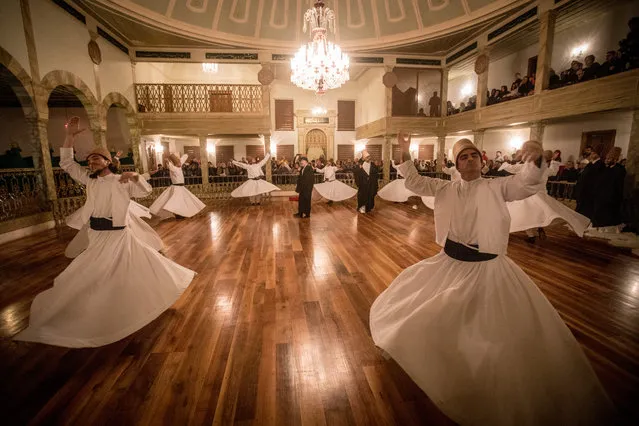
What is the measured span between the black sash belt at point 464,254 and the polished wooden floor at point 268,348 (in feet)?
3.07

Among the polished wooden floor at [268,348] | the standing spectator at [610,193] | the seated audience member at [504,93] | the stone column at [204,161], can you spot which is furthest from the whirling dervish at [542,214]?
the stone column at [204,161]

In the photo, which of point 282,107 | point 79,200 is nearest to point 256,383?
point 79,200

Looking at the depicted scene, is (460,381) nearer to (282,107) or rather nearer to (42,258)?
(42,258)

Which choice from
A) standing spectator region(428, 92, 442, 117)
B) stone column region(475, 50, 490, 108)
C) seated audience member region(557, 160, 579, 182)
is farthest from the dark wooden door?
standing spectator region(428, 92, 442, 117)

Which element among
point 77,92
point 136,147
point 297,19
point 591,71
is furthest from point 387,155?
point 77,92

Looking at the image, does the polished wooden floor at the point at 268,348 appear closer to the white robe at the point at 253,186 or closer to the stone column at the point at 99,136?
the stone column at the point at 99,136

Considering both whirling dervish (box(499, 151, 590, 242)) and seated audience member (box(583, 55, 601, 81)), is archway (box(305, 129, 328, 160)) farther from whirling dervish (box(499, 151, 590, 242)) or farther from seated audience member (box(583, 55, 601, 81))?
whirling dervish (box(499, 151, 590, 242))

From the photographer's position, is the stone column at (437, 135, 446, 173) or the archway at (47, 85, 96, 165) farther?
the stone column at (437, 135, 446, 173)

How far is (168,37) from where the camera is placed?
10.5 m

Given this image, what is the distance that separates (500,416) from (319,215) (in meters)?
6.96

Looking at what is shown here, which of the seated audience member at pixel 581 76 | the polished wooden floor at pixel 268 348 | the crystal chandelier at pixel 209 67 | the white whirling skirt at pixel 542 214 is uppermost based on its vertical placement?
the crystal chandelier at pixel 209 67

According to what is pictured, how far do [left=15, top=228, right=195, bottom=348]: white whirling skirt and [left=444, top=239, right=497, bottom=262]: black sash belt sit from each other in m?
2.57

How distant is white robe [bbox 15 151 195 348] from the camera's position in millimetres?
2395

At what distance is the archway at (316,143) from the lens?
17.3 m
